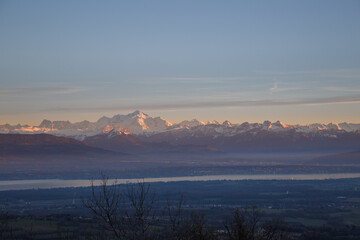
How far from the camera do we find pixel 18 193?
148875 mm

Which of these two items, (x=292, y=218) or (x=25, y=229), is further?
(x=292, y=218)

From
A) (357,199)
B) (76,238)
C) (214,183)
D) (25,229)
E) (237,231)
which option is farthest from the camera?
(214,183)

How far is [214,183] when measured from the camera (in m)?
182

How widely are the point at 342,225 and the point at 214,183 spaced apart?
3761 inches

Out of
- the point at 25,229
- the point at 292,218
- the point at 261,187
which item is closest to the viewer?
the point at 25,229

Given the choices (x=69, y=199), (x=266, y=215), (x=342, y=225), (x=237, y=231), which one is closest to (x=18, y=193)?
(x=69, y=199)

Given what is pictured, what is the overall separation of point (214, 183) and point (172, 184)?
49.9ft

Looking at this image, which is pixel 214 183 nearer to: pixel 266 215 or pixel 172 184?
pixel 172 184

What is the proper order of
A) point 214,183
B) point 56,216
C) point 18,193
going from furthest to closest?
point 214,183 → point 18,193 → point 56,216

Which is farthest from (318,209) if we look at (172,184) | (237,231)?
(237,231)

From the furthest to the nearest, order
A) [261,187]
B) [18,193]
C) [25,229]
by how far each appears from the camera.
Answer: [261,187]
[18,193]
[25,229]

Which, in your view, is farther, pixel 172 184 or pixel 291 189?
pixel 172 184

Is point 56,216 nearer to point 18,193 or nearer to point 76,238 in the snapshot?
point 76,238

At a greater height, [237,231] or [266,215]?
[237,231]
